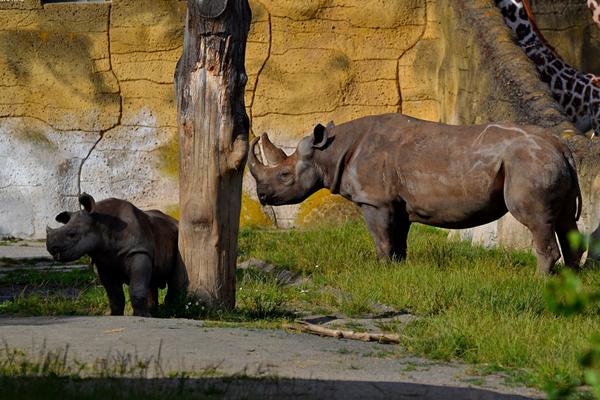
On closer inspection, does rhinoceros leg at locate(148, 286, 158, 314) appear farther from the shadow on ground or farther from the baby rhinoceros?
the shadow on ground

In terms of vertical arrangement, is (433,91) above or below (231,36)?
below

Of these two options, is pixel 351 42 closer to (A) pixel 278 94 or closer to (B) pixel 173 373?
(A) pixel 278 94

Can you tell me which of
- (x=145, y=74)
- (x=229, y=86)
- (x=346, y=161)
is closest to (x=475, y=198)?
(x=346, y=161)

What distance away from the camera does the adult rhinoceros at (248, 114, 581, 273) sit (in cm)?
988

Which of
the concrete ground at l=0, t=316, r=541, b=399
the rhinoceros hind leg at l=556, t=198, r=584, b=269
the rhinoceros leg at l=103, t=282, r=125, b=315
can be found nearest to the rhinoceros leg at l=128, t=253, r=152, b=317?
the rhinoceros leg at l=103, t=282, r=125, b=315

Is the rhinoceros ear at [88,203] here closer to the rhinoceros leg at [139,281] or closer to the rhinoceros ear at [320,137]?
the rhinoceros leg at [139,281]

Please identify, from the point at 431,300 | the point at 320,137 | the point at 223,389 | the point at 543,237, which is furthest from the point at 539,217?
the point at 223,389

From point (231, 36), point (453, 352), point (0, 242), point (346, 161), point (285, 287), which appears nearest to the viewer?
point (453, 352)

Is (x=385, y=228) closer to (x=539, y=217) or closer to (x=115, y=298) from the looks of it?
(x=539, y=217)

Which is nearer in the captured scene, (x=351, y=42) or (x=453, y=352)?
(x=453, y=352)

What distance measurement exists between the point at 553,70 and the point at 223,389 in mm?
9684

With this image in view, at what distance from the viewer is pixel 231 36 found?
28.1 feet

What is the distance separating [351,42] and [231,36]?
6.74 metres

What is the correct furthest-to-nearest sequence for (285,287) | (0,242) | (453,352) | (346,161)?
(0,242) → (346,161) → (285,287) → (453,352)
